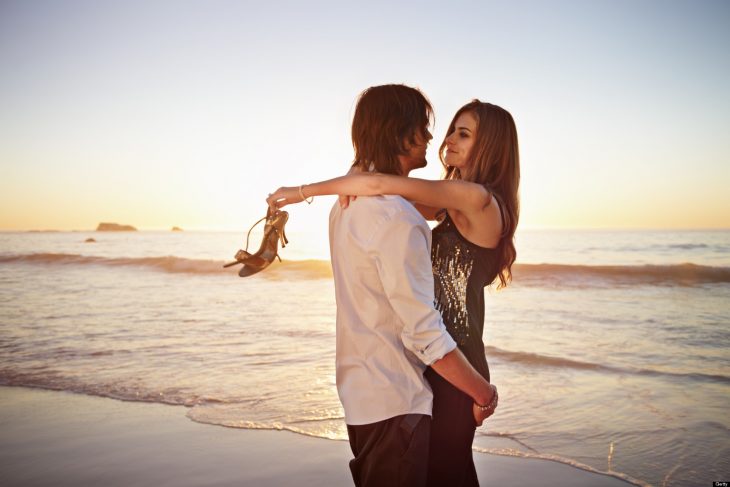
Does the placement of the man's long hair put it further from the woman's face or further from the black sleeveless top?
the woman's face

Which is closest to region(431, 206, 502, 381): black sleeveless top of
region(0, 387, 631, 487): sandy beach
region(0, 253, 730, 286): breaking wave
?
region(0, 387, 631, 487): sandy beach

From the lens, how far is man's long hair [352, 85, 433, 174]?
178 centimetres

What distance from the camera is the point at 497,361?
292 inches

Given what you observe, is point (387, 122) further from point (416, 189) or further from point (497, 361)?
point (497, 361)

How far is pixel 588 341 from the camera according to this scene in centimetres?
868

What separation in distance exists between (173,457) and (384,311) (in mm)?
3057

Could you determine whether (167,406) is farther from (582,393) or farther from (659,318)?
(659,318)

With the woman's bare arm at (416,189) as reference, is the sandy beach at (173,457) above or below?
below

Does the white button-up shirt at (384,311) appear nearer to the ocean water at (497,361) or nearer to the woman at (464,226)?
the woman at (464,226)

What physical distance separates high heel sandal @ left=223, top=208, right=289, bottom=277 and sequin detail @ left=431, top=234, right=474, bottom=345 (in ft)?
2.09

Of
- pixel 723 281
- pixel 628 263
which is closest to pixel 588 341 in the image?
pixel 723 281

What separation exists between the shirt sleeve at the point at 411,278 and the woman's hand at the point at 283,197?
742mm

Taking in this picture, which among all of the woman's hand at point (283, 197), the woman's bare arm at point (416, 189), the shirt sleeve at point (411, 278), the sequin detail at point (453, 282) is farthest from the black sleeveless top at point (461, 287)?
the woman's hand at point (283, 197)

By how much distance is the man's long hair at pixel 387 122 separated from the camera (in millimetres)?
1783
